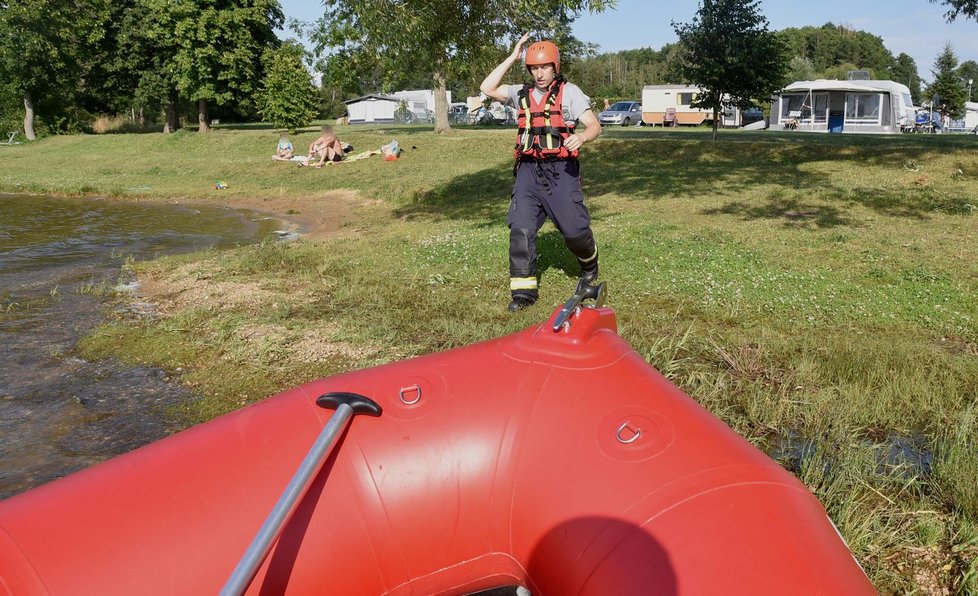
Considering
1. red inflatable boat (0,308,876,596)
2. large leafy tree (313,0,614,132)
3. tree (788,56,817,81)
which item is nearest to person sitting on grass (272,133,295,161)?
large leafy tree (313,0,614,132)

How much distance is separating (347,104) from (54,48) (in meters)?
36.7

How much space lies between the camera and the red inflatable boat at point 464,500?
2105mm

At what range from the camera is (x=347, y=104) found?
7338 cm

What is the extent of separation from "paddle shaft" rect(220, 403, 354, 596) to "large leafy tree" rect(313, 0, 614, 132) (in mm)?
8739

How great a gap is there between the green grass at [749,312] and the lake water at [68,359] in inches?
13.1

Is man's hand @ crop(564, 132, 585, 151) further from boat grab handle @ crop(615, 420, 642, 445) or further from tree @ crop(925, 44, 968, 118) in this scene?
tree @ crop(925, 44, 968, 118)

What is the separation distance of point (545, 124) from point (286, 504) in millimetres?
4700

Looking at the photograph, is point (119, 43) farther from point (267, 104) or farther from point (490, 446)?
point (490, 446)

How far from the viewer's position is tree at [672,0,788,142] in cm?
2008

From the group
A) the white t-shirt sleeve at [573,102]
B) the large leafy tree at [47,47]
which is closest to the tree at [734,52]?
the white t-shirt sleeve at [573,102]

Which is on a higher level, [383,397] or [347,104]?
[347,104]

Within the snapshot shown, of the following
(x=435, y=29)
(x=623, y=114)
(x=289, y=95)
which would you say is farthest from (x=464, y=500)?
(x=623, y=114)

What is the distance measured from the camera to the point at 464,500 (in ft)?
8.48

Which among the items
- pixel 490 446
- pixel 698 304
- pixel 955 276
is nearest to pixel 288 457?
pixel 490 446
